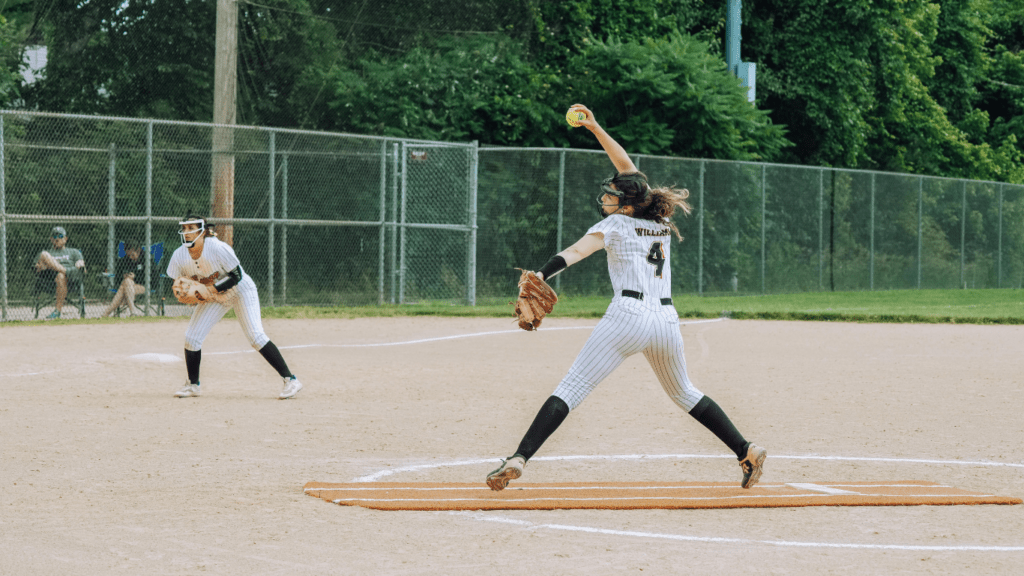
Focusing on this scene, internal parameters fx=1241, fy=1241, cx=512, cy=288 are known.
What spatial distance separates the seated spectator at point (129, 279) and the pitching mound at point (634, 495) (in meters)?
12.6

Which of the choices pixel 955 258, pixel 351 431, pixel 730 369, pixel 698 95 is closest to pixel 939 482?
pixel 351 431

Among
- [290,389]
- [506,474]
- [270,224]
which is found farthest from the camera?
[270,224]

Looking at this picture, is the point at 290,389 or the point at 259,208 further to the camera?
the point at 259,208

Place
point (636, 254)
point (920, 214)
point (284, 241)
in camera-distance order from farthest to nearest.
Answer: point (920, 214), point (284, 241), point (636, 254)

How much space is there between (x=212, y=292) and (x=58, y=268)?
28.4 ft

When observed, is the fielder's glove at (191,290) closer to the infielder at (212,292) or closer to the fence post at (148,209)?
the infielder at (212,292)

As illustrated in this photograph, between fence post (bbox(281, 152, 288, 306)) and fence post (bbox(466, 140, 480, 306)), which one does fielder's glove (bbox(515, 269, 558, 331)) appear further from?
fence post (bbox(466, 140, 480, 306))

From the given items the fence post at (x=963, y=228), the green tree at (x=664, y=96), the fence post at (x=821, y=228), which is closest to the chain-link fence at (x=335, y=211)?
the green tree at (x=664, y=96)

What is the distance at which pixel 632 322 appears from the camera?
619 centimetres

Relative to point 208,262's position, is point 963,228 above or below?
Answer: above

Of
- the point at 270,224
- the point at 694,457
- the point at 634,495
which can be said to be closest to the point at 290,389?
the point at 694,457

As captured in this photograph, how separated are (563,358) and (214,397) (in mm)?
4548

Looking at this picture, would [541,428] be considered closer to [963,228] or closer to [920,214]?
[920,214]

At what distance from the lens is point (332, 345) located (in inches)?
581
